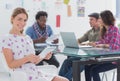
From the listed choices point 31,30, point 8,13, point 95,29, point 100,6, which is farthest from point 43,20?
point 100,6

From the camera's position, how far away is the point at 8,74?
2199 mm

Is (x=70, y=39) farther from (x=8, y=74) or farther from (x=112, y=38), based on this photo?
(x=8, y=74)

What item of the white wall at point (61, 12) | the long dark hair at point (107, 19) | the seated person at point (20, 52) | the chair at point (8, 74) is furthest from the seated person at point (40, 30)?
the chair at point (8, 74)

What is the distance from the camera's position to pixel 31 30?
13.5 ft

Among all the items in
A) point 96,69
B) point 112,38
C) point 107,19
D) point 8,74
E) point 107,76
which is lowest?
point 107,76

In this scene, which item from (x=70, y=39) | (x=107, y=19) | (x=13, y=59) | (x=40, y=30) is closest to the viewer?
(x=13, y=59)

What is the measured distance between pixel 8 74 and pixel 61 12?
2.68 metres

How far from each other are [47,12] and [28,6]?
0.38 meters

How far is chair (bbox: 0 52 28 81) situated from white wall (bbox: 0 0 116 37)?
6.29 ft

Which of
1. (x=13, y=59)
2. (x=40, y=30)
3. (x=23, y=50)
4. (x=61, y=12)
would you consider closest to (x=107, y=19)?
(x=40, y=30)

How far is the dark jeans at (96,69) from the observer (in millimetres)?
3250

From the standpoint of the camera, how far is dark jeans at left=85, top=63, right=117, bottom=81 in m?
3.25

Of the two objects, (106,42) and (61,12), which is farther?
(61,12)

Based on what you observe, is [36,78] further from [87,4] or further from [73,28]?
[87,4]
